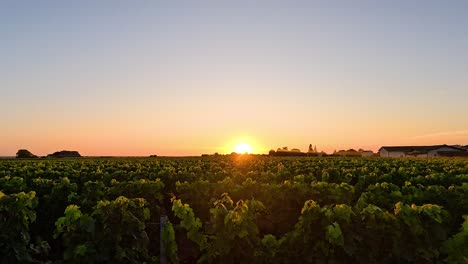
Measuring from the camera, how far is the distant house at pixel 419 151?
12733 cm

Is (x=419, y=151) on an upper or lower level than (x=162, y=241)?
upper

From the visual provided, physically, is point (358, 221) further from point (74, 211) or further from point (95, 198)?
point (95, 198)

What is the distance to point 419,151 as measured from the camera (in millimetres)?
135625

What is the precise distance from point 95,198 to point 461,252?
995 centimetres

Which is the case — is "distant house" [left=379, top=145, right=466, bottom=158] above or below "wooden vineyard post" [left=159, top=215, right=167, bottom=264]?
above

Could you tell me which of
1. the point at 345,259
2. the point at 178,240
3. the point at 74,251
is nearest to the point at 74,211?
the point at 74,251

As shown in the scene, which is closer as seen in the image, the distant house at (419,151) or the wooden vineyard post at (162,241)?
the wooden vineyard post at (162,241)

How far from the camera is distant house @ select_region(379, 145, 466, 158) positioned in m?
127

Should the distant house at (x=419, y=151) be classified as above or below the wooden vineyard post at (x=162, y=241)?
above

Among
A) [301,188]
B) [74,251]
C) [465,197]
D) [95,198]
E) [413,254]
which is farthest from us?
[301,188]

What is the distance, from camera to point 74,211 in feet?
27.8

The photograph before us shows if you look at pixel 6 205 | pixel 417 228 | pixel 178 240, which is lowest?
pixel 178 240

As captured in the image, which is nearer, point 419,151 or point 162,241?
point 162,241

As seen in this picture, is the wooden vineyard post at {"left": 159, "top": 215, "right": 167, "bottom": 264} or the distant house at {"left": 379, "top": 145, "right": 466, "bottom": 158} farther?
the distant house at {"left": 379, "top": 145, "right": 466, "bottom": 158}
